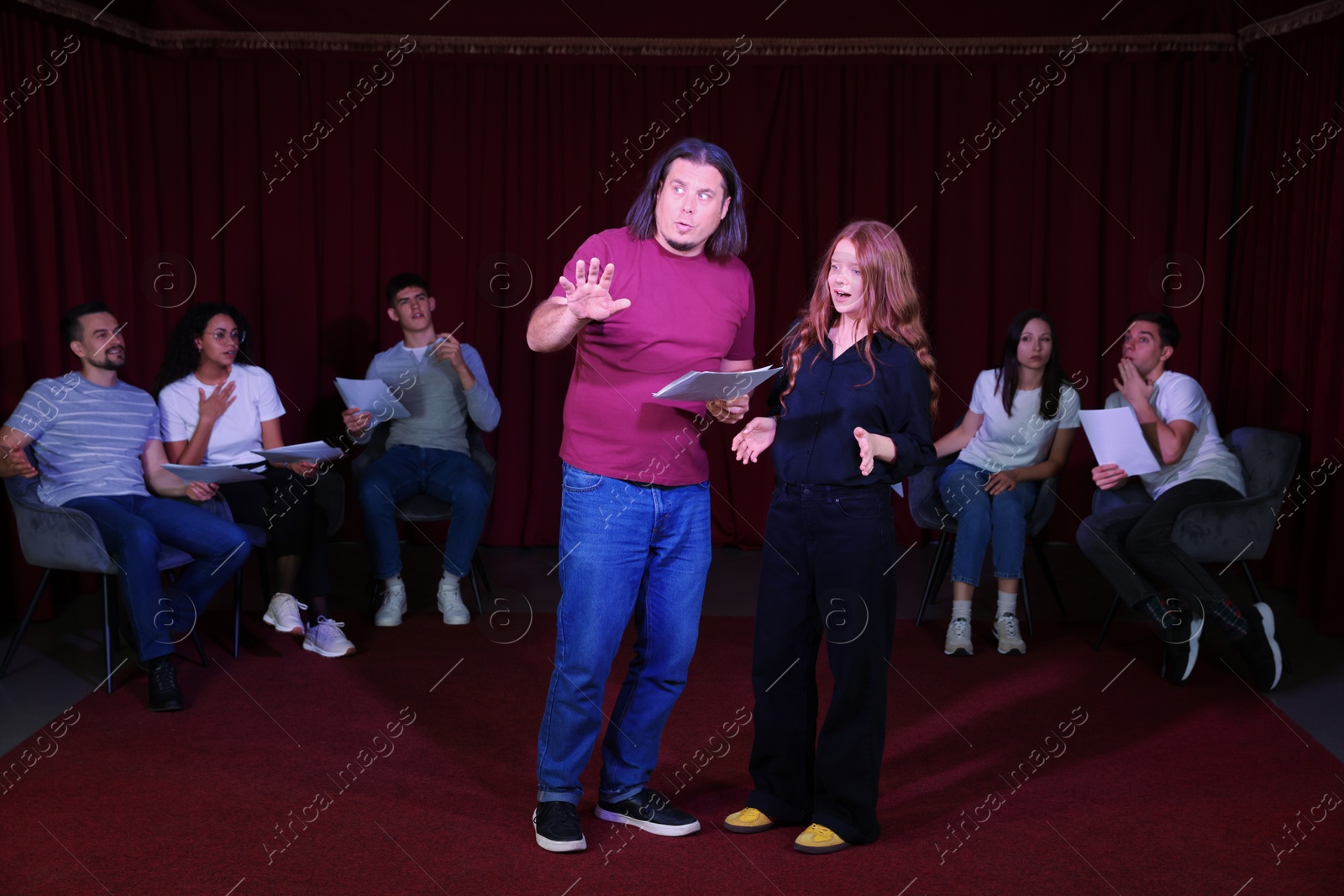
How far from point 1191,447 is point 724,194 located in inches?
95.8

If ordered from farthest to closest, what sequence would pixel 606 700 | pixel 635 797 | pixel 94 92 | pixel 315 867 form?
pixel 94 92, pixel 606 700, pixel 635 797, pixel 315 867

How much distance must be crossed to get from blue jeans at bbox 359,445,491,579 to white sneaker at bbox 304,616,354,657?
0.40 metres

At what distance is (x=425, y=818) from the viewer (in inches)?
103

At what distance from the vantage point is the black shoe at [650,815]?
254 cm

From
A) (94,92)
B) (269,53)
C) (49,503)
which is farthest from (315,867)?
(269,53)

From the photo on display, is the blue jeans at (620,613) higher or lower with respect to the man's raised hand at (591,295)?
lower

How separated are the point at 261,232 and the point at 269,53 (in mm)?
871

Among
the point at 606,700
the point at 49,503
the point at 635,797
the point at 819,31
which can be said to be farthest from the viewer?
the point at 819,31

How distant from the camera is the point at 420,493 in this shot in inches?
176

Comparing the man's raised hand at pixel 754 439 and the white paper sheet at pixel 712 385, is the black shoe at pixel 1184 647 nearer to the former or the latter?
the man's raised hand at pixel 754 439

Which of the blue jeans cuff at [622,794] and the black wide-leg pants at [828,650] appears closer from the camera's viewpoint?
the black wide-leg pants at [828,650]

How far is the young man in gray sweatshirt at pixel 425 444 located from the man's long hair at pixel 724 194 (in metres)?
2.22

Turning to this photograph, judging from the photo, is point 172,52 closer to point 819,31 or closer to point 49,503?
point 49,503

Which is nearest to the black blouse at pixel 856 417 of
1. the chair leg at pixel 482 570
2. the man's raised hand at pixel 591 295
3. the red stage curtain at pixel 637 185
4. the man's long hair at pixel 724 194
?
the man's long hair at pixel 724 194
